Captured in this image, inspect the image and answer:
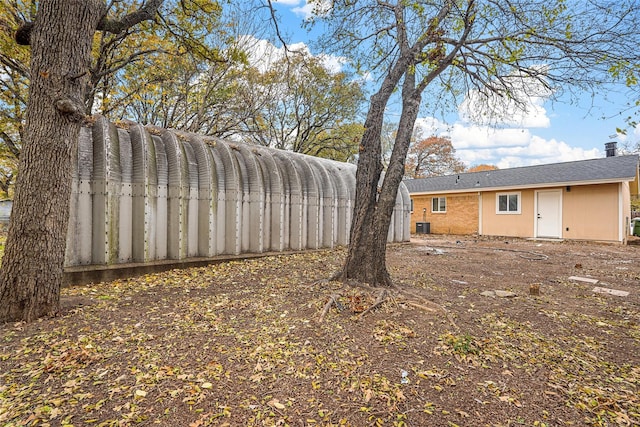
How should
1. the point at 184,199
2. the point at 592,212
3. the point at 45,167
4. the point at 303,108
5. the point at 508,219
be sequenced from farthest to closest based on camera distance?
1. the point at 303,108
2. the point at 508,219
3. the point at 592,212
4. the point at 184,199
5. the point at 45,167

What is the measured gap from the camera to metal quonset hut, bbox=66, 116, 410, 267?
5672 mm

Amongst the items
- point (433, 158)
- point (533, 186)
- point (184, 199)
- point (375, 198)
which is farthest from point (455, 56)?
point (433, 158)

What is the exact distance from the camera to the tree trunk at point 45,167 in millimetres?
3467

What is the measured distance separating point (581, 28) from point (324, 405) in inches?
249

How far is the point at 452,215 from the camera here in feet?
58.1

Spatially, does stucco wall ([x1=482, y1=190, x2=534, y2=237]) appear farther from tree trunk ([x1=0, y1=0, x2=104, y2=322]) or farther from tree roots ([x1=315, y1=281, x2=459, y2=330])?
tree trunk ([x1=0, y1=0, x2=104, y2=322])

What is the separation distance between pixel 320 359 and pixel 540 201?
1550 centimetres

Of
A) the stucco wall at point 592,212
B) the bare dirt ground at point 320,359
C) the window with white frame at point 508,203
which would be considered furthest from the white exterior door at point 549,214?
the bare dirt ground at point 320,359

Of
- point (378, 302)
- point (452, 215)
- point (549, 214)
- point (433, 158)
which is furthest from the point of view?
point (433, 158)

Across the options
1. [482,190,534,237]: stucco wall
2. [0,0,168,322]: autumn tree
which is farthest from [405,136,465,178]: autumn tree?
[0,0,168,322]: autumn tree

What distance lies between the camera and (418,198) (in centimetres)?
1952

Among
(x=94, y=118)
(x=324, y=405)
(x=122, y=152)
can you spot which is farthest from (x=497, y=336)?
(x=94, y=118)

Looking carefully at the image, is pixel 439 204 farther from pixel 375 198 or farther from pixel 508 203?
pixel 375 198

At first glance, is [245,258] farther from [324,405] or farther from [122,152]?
[324,405]
